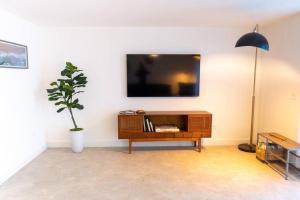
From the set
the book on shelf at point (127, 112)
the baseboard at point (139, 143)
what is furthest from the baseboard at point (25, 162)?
the book on shelf at point (127, 112)

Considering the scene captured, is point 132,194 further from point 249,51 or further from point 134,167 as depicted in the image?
point 249,51

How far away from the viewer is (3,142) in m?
3.06

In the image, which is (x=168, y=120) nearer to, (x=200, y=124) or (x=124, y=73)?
(x=200, y=124)

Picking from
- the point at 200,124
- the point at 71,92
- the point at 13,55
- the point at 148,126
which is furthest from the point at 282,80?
the point at 13,55

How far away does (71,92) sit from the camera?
13.0ft

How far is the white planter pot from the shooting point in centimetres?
411

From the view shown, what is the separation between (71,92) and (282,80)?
3526 mm

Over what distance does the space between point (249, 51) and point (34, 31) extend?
3.92 m

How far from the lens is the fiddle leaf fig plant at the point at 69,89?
390 cm

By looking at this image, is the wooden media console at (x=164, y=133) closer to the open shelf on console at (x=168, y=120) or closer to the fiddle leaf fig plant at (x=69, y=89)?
the open shelf on console at (x=168, y=120)

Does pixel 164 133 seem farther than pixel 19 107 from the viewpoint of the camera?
Yes

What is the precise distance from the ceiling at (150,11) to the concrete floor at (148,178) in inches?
88.6

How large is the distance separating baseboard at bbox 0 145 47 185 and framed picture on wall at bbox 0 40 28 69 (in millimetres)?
1442

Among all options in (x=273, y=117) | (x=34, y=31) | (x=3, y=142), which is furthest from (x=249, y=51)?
(x=3, y=142)
